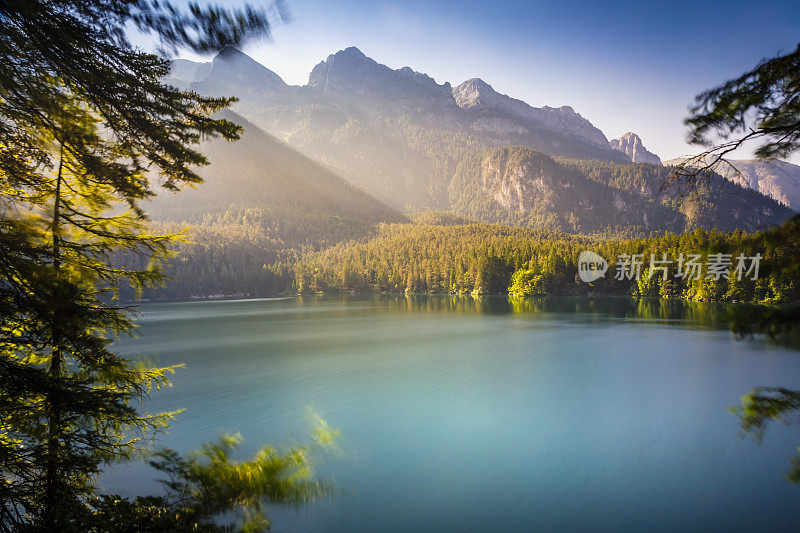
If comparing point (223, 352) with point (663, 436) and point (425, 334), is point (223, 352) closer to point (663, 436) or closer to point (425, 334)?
point (425, 334)

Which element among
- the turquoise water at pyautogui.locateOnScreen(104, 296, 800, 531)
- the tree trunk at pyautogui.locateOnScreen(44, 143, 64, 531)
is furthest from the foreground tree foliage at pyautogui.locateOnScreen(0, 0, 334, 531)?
the turquoise water at pyautogui.locateOnScreen(104, 296, 800, 531)

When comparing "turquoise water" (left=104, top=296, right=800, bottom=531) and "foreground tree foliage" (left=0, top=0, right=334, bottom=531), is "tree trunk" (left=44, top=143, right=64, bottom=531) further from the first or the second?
"turquoise water" (left=104, top=296, right=800, bottom=531)

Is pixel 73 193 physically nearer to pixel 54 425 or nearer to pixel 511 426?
pixel 54 425

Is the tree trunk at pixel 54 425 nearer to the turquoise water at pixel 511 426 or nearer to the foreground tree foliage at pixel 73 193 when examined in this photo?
the foreground tree foliage at pixel 73 193

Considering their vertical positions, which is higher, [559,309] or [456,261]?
[456,261]

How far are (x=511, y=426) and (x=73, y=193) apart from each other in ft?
57.1

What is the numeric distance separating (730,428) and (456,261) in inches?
3991

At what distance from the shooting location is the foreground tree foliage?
4.53m

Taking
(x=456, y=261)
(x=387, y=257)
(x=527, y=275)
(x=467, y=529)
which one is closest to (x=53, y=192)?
(x=467, y=529)

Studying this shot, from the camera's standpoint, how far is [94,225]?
7.04 meters

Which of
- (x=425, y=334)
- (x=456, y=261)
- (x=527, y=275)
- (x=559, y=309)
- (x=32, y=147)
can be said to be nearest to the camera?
(x=32, y=147)

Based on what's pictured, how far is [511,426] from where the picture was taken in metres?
17.5

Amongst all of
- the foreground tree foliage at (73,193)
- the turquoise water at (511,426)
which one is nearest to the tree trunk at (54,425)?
the foreground tree foliage at (73,193)

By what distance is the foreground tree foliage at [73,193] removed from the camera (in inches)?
178
